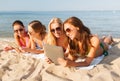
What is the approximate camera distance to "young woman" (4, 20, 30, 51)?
6.93 meters

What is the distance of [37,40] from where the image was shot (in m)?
6.79

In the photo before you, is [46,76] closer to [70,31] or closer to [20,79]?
[20,79]

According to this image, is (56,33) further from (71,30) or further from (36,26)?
(36,26)

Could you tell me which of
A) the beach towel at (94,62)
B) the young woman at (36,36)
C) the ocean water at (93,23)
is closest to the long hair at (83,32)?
the beach towel at (94,62)

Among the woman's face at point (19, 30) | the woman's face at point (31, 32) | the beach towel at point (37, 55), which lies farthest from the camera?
the woman's face at point (19, 30)

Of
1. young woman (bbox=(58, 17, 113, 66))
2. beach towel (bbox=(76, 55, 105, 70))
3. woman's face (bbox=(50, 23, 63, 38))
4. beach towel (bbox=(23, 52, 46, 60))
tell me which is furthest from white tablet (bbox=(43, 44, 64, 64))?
beach towel (bbox=(23, 52, 46, 60))

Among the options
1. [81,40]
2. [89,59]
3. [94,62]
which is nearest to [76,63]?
[89,59]

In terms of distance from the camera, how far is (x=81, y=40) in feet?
17.8

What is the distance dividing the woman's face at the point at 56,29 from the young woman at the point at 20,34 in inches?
54.5

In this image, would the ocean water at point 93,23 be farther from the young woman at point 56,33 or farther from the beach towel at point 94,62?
the beach towel at point 94,62

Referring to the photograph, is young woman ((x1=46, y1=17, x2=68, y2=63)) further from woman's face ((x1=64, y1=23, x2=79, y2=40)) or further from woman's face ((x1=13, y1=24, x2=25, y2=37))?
woman's face ((x1=13, y1=24, x2=25, y2=37))

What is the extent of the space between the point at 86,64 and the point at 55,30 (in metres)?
1.02

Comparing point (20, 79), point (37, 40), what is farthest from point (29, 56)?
point (20, 79)

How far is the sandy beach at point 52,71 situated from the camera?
4684 millimetres
